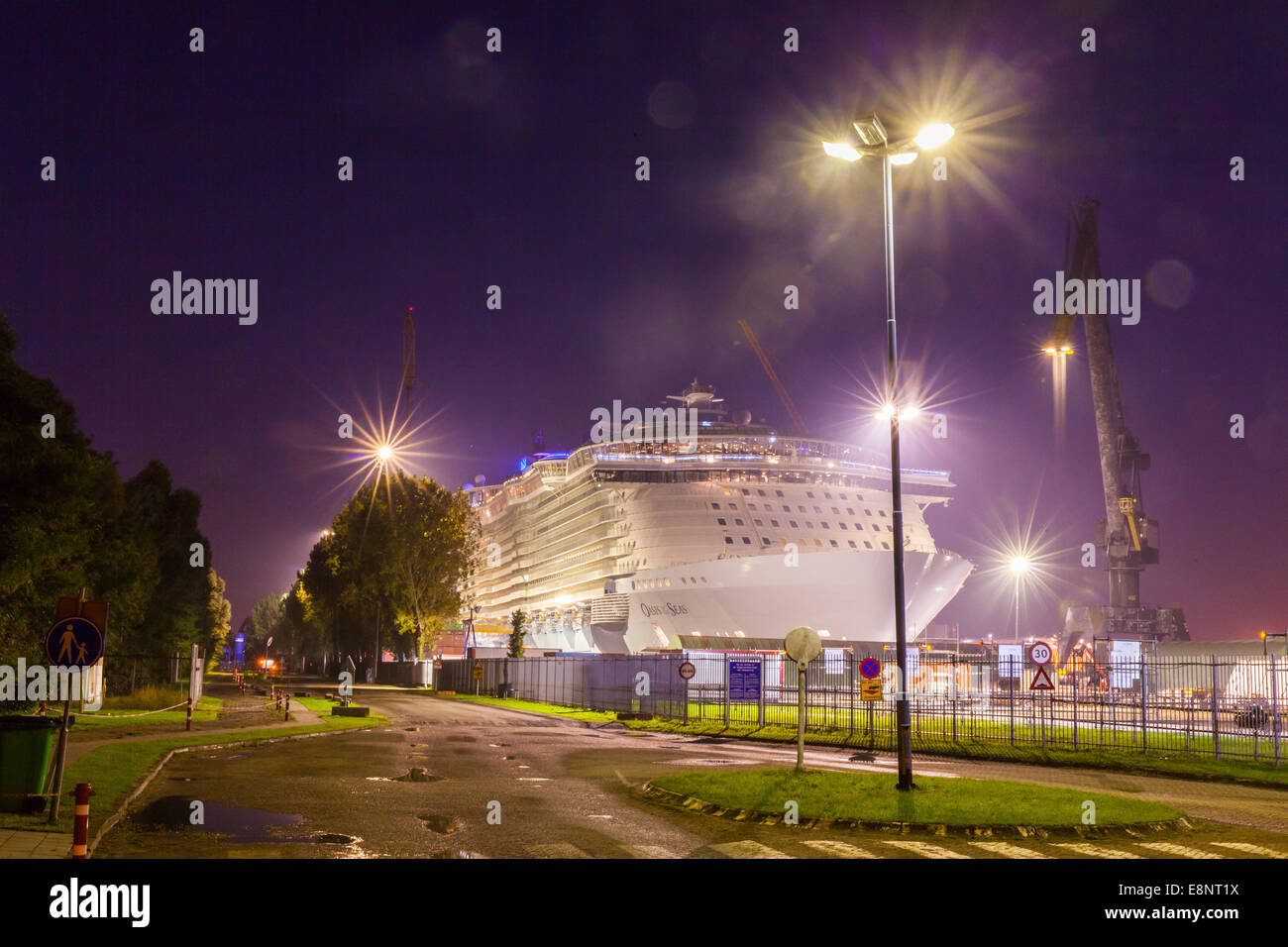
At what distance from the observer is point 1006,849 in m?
11.7

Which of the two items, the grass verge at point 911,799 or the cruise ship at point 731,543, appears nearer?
the grass verge at point 911,799

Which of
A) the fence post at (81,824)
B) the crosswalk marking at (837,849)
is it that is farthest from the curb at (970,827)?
the fence post at (81,824)

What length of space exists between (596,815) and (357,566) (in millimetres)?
68082

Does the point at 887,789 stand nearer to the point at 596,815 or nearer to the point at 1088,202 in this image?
the point at 596,815

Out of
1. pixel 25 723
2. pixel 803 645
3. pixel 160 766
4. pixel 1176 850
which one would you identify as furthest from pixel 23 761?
pixel 1176 850

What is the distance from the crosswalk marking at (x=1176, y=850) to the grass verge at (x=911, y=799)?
917 mm

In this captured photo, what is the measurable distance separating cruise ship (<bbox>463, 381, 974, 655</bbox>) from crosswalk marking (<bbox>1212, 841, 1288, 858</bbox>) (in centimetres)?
4475

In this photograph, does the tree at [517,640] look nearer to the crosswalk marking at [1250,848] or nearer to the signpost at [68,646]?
the signpost at [68,646]

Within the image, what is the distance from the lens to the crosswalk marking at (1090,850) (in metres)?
11.2

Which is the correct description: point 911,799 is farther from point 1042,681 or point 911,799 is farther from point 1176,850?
point 1042,681

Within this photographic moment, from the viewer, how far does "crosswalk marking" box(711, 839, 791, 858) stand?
435 inches

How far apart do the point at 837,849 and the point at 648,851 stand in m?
2.12
